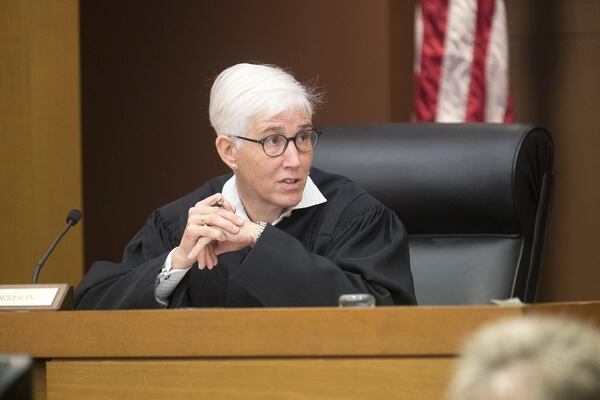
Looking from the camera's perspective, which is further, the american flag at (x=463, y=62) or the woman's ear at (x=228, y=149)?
the american flag at (x=463, y=62)

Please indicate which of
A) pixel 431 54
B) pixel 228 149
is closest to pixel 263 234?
pixel 228 149

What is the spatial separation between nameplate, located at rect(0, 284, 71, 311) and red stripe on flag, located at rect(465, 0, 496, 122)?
1.91 meters

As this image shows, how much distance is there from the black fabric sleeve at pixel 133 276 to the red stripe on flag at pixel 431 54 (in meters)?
1.30

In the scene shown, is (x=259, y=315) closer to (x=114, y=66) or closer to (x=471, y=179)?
(x=471, y=179)

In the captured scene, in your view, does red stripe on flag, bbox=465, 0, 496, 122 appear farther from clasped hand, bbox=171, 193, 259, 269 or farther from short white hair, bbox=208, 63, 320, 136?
clasped hand, bbox=171, 193, 259, 269

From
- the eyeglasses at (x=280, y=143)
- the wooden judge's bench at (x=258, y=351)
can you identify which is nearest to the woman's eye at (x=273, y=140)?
the eyeglasses at (x=280, y=143)

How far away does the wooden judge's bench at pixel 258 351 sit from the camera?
5.57 ft

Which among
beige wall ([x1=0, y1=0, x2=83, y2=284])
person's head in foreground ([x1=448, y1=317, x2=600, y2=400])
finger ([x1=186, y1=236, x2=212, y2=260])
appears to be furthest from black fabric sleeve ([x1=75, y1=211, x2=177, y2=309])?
person's head in foreground ([x1=448, y1=317, x2=600, y2=400])

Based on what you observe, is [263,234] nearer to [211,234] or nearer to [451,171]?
[211,234]

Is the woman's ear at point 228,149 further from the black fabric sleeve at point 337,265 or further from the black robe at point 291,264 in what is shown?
the black fabric sleeve at point 337,265

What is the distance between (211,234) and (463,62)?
1585 mm

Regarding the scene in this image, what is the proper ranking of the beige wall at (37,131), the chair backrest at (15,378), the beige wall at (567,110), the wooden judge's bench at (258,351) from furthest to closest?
the beige wall at (567,110) < the beige wall at (37,131) < the wooden judge's bench at (258,351) < the chair backrest at (15,378)

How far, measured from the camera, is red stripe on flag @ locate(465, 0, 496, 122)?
144 inches

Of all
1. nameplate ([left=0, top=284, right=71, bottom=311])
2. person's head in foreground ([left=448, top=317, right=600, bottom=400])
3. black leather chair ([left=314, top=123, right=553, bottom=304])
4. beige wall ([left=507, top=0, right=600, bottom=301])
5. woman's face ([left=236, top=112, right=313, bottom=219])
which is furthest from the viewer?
beige wall ([left=507, top=0, right=600, bottom=301])
